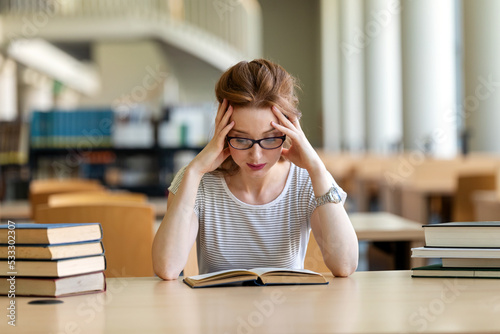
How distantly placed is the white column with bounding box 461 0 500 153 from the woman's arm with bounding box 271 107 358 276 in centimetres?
504

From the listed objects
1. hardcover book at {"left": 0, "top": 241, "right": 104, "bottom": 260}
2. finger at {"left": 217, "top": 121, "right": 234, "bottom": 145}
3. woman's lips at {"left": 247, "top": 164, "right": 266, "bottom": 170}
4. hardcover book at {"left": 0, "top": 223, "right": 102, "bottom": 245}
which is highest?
finger at {"left": 217, "top": 121, "right": 234, "bottom": 145}

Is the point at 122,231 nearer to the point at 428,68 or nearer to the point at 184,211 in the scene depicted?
the point at 184,211

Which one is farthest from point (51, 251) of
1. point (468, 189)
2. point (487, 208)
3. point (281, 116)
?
point (468, 189)

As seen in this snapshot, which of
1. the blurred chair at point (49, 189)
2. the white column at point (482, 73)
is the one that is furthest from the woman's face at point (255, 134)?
the white column at point (482, 73)

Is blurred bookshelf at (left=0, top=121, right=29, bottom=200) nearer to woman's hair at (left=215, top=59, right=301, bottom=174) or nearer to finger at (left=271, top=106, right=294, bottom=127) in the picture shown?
woman's hair at (left=215, top=59, right=301, bottom=174)

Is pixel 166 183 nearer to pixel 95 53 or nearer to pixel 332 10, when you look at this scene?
pixel 95 53

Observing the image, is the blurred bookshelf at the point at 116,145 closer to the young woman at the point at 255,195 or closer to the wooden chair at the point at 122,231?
the wooden chair at the point at 122,231

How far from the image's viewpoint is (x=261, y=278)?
1472 mm

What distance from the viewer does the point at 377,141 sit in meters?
12.2

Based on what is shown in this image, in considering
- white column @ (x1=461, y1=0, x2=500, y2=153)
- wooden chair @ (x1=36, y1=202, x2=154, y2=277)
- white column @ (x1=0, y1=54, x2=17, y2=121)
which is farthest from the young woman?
white column @ (x1=0, y1=54, x2=17, y2=121)

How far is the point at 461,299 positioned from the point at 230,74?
2.67 feet

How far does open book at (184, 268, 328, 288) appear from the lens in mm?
1474

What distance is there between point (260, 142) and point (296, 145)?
4.8 inches

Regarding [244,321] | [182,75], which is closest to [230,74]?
[244,321]
